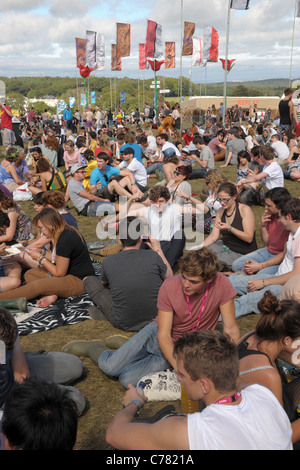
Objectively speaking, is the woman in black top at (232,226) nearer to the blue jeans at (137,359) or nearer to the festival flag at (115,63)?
the blue jeans at (137,359)

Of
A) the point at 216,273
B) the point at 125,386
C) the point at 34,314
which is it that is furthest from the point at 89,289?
the point at 216,273

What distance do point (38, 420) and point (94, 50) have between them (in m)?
30.9

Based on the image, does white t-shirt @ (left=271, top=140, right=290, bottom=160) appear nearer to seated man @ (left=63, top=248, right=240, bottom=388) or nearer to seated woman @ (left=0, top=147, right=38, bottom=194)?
seated woman @ (left=0, top=147, right=38, bottom=194)

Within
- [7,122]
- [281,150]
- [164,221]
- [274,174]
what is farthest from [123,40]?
[164,221]

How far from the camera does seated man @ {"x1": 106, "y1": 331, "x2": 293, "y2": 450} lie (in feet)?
5.86

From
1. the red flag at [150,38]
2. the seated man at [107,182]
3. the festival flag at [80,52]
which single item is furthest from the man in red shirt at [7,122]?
the festival flag at [80,52]

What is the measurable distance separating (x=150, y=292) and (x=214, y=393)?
2148mm

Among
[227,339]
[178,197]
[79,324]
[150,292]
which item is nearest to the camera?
[227,339]

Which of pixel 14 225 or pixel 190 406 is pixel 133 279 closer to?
pixel 190 406

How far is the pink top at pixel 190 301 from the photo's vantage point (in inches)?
132

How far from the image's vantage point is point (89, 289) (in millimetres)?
4859

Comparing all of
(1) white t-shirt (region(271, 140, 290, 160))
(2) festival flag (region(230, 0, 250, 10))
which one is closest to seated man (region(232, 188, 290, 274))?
(1) white t-shirt (region(271, 140, 290, 160))

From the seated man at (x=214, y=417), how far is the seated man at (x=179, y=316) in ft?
3.20
